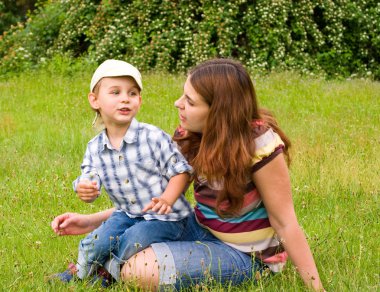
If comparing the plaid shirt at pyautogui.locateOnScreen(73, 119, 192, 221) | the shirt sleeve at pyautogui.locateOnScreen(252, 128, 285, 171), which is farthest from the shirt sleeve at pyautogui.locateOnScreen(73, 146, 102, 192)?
the shirt sleeve at pyautogui.locateOnScreen(252, 128, 285, 171)

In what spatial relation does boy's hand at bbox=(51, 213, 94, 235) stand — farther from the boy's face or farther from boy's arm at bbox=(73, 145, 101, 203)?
the boy's face

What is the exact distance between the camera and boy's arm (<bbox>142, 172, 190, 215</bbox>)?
3590 mm

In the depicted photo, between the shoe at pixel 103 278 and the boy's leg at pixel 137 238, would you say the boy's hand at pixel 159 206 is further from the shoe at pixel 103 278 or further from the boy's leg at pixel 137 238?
the shoe at pixel 103 278

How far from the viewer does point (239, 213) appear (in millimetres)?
3877

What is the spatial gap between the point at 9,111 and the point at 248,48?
5.18 m

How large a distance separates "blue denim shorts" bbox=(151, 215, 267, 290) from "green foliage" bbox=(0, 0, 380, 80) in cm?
863

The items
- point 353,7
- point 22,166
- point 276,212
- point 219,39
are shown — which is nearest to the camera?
point 276,212

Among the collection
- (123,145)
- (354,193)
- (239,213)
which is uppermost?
(123,145)

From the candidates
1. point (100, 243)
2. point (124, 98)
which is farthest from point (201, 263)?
point (124, 98)

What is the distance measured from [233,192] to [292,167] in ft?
8.69

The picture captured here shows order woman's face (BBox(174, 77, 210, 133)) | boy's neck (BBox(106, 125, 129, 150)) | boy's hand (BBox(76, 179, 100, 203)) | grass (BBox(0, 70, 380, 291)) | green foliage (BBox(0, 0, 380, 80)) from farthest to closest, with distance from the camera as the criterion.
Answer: green foliage (BBox(0, 0, 380, 80)), grass (BBox(0, 70, 380, 291)), boy's neck (BBox(106, 125, 129, 150)), woman's face (BBox(174, 77, 210, 133)), boy's hand (BBox(76, 179, 100, 203))

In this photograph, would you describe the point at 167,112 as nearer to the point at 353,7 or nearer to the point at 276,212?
the point at 276,212

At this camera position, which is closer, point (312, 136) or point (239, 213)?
point (239, 213)

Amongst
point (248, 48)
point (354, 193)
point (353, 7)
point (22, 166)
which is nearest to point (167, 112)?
point (22, 166)
